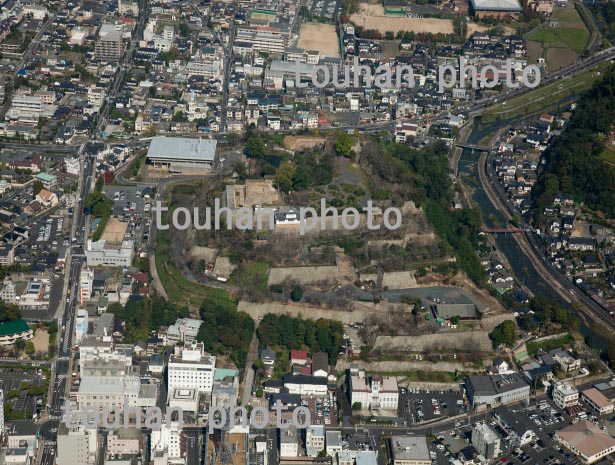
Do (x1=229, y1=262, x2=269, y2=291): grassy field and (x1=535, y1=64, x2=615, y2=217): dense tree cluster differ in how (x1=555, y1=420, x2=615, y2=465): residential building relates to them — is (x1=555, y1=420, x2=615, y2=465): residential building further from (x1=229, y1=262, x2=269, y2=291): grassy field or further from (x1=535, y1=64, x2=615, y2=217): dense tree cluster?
(x1=535, y1=64, x2=615, y2=217): dense tree cluster

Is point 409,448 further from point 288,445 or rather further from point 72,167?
point 72,167

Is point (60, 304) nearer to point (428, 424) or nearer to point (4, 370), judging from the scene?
point (4, 370)

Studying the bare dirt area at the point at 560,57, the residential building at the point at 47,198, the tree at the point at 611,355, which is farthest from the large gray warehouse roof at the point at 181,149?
the bare dirt area at the point at 560,57

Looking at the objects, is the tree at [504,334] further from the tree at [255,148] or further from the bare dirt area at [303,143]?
the tree at [255,148]

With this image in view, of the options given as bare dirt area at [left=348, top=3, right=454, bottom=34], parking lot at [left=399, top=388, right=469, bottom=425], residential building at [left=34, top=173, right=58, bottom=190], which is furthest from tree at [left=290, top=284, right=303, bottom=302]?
bare dirt area at [left=348, top=3, right=454, bottom=34]

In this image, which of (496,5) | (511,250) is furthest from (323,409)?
(496,5)

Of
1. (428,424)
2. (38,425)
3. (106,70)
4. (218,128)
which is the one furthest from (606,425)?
(106,70)
